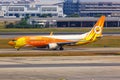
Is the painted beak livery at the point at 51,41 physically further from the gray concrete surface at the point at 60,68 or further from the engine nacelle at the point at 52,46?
the gray concrete surface at the point at 60,68

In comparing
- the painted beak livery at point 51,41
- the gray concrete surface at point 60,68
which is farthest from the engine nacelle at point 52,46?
the gray concrete surface at point 60,68

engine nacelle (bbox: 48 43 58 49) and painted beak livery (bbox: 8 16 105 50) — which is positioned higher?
painted beak livery (bbox: 8 16 105 50)

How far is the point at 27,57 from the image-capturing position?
6800 centimetres

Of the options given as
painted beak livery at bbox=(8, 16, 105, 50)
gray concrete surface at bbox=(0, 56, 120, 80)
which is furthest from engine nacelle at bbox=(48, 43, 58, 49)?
gray concrete surface at bbox=(0, 56, 120, 80)

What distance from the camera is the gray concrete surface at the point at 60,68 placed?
48553mm

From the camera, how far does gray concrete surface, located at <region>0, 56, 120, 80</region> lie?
48553mm

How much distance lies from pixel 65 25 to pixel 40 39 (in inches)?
4407

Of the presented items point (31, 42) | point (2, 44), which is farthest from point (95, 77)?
point (2, 44)

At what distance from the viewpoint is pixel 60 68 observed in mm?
54688

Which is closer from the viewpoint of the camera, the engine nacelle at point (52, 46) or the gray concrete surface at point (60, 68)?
the gray concrete surface at point (60, 68)

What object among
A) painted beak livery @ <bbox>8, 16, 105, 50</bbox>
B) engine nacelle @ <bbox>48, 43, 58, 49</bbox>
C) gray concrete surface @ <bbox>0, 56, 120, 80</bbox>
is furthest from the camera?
engine nacelle @ <bbox>48, 43, 58, 49</bbox>

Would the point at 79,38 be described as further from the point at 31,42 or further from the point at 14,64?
the point at 14,64

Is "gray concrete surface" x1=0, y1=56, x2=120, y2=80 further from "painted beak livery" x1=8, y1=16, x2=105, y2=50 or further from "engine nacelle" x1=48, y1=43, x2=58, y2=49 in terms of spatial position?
"painted beak livery" x1=8, y1=16, x2=105, y2=50

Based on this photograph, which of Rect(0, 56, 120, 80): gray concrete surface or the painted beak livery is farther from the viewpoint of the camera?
the painted beak livery
